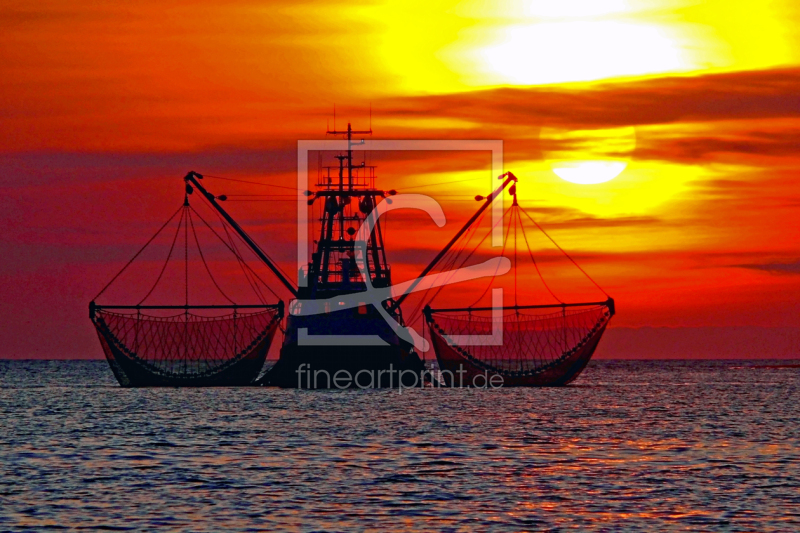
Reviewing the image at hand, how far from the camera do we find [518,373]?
143125mm

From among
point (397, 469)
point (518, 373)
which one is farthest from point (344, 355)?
point (397, 469)

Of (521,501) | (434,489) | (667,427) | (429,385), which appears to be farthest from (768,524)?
(429,385)

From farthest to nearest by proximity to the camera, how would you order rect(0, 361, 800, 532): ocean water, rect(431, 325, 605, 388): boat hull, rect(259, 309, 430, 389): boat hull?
rect(431, 325, 605, 388): boat hull → rect(259, 309, 430, 389): boat hull → rect(0, 361, 800, 532): ocean water

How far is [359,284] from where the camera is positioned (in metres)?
131

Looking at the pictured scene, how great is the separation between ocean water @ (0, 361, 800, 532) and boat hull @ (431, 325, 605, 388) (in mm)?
21975

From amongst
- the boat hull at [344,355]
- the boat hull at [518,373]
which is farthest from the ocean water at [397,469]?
the boat hull at [518,373]

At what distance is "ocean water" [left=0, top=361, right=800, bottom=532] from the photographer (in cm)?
4562

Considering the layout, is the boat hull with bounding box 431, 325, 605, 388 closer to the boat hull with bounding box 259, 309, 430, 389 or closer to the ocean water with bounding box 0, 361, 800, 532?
the boat hull with bounding box 259, 309, 430, 389

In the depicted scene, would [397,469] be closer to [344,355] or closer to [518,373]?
[344,355]

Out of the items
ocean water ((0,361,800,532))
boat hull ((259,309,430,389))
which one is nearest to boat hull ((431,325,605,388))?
boat hull ((259,309,430,389))

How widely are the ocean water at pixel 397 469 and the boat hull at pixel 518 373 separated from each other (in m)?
22.0

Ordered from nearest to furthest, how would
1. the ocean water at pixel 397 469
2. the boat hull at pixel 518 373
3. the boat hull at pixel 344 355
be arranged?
the ocean water at pixel 397 469 < the boat hull at pixel 344 355 < the boat hull at pixel 518 373

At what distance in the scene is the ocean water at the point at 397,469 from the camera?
45625 mm

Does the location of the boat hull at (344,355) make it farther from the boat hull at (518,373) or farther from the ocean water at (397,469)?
the ocean water at (397,469)
